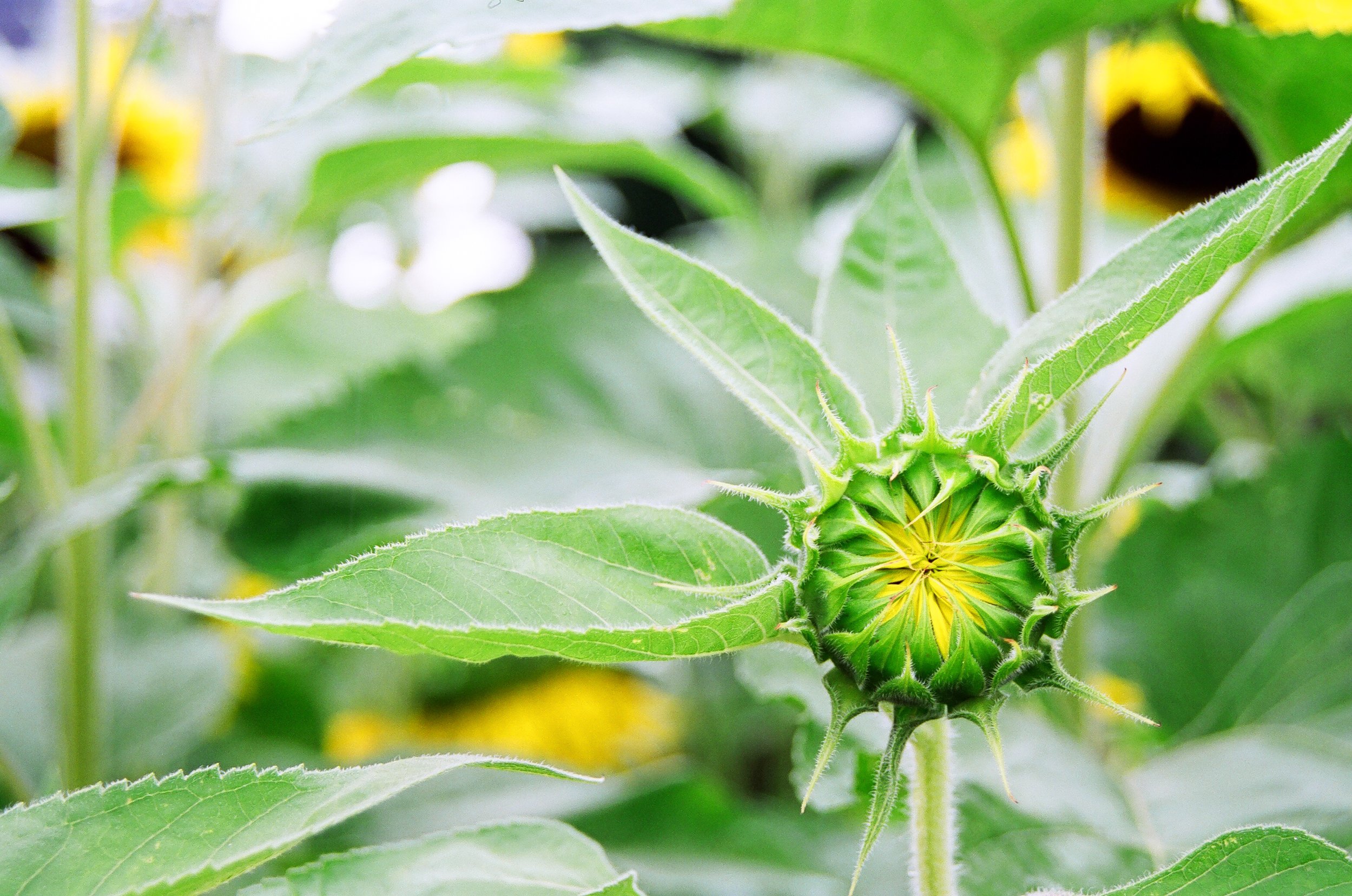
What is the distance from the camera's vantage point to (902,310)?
41 cm

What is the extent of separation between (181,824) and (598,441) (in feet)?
1.34

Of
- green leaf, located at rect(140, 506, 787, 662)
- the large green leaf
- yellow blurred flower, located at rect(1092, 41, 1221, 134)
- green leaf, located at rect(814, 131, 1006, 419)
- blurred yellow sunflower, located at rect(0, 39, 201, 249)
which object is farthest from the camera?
blurred yellow sunflower, located at rect(0, 39, 201, 249)

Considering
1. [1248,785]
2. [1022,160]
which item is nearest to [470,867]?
[1248,785]

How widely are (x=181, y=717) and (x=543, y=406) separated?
0.88ft

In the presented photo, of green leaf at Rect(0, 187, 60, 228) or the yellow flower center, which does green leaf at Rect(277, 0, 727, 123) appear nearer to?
the yellow flower center

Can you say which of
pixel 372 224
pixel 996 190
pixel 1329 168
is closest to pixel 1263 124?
pixel 996 190

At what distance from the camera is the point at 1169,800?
509 mm

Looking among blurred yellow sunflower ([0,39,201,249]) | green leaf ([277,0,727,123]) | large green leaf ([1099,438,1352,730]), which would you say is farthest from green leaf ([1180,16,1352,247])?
blurred yellow sunflower ([0,39,201,249])

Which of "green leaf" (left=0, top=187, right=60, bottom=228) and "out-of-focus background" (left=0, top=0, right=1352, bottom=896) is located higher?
"green leaf" (left=0, top=187, right=60, bottom=228)

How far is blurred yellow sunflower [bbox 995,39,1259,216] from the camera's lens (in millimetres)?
915

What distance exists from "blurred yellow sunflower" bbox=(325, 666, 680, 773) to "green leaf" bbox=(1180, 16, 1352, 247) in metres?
0.71

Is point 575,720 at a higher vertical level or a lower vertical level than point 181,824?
lower

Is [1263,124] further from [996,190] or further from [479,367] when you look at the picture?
[479,367]

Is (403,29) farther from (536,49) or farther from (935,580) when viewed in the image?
(536,49)
